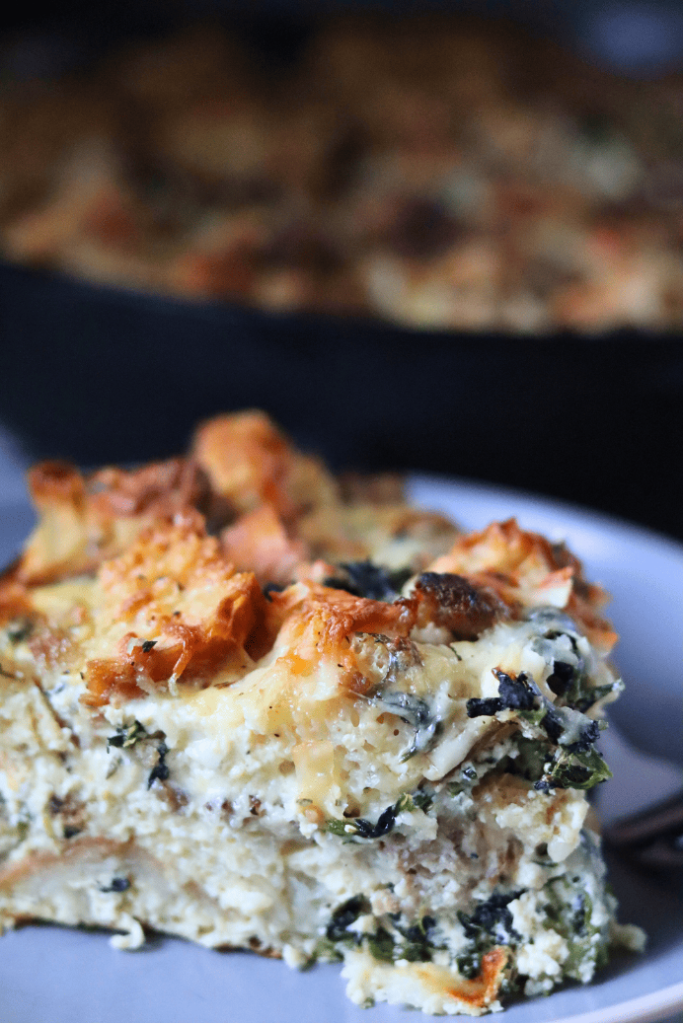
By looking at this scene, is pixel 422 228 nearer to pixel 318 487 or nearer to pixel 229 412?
pixel 229 412

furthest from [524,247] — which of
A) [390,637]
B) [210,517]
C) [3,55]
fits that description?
[3,55]

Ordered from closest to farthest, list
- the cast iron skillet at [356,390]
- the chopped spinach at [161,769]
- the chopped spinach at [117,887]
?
the chopped spinach at [161,769] → the chopped spinach at [117,887] → the cast iron skillet at [356,390]

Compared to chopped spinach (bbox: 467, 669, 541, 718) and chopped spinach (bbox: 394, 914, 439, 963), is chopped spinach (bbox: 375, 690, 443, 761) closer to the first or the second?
chopped spinach (bbox: 467, 669, 541, 718)

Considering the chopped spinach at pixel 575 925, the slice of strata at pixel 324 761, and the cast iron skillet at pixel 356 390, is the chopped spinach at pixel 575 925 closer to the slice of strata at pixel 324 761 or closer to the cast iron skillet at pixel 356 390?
the slice of strata at pixel 324 761

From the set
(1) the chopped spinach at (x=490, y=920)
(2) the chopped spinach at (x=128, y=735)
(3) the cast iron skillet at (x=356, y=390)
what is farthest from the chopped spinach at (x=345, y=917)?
(3) the cast iron skillet at (x=356, y=390)

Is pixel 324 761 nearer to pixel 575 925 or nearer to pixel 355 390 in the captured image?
pixel 575 925

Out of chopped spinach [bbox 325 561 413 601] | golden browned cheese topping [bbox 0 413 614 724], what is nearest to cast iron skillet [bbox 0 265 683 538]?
golden browned cheese topping [bbox 0 413 614 724]

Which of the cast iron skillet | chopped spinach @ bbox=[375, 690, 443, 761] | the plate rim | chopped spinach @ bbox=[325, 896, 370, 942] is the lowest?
the plate rim
